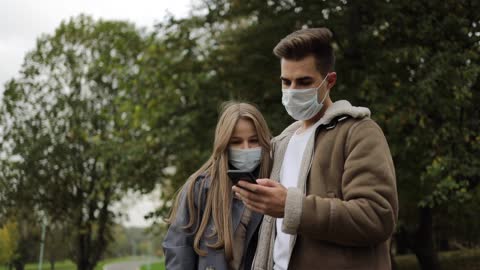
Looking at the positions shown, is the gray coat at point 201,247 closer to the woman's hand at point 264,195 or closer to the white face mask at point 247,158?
the white face mask at point 247,158

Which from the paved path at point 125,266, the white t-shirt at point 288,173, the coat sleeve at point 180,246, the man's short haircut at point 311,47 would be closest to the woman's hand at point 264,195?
the white t-shirt at point 288,173

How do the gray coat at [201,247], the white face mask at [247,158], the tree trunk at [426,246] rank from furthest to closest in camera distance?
1. the tree trunk at [426,246]
2. the white face mask at [247,158]
3. the gray coat at [201,247]

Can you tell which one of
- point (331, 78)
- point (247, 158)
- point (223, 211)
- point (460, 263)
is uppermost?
point (331, 78)

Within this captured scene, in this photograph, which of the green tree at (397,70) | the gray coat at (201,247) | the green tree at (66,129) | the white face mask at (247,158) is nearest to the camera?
the gray coat at (201,247)

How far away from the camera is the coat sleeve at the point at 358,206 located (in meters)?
2.16

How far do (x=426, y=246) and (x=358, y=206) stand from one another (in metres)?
14.6

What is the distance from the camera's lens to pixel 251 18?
39.6ft

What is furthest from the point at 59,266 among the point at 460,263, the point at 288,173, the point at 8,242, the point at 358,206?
the point at 358,206

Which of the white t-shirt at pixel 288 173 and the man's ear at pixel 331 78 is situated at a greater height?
the man's ear at pixel 331 78

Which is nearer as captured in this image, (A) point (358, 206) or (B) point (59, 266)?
(A) point (358, 206)

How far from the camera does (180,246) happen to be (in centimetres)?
305

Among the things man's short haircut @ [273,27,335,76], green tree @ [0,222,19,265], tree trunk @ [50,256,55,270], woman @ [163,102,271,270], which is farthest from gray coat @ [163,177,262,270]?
tree trunk @ [50,256,55,270]

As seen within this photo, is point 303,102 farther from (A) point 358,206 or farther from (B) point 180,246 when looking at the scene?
(B) point 180,246

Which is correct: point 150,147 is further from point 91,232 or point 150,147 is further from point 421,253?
point 91,232
